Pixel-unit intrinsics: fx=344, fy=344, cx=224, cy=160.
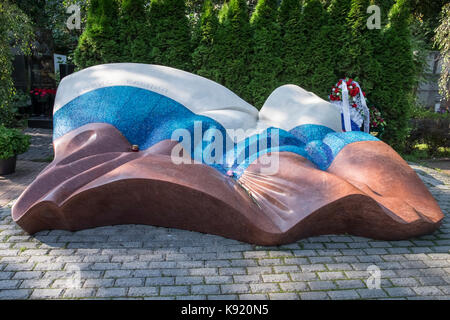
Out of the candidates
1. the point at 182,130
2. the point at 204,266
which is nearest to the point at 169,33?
the point at 182,130

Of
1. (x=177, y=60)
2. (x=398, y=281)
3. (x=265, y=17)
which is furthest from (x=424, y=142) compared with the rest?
(x=398, y=281)

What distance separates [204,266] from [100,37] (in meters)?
5.86

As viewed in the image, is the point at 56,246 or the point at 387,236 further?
the point at 387,236

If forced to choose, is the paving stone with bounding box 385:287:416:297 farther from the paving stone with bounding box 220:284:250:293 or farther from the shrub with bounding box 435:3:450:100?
the shrub with bounding box 435:3:450:100

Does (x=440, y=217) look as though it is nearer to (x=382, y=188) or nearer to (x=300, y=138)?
(x=382, y=188)

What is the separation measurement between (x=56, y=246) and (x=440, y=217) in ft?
12.5

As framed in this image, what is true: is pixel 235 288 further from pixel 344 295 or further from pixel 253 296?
pixel 344 295

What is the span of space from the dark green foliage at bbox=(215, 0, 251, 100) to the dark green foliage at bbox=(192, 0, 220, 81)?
0.35 feet

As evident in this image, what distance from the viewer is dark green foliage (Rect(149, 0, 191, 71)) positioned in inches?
277

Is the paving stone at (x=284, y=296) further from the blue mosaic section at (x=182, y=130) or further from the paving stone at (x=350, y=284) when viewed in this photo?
the blue mosaic section at (x=182, y=130)

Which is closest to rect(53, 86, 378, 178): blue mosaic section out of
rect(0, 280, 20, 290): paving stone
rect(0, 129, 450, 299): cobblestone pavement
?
rect(0, 129, 450, 299): cobblestone pavement

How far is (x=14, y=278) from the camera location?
8.91 ft

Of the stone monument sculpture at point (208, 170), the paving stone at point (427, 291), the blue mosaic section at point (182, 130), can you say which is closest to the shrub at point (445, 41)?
the stone monument sculpture at point (208, 170)
